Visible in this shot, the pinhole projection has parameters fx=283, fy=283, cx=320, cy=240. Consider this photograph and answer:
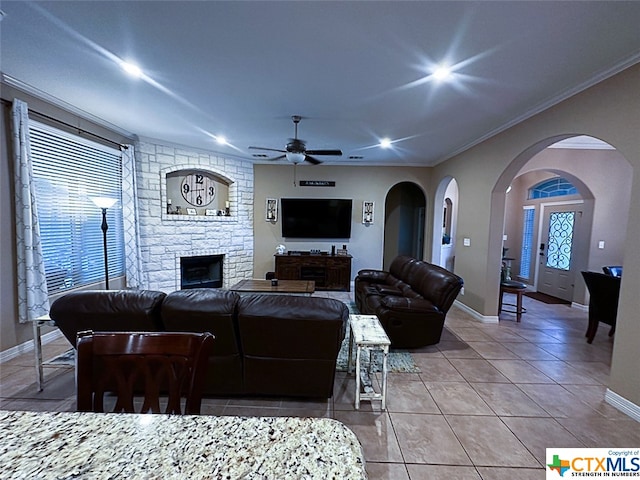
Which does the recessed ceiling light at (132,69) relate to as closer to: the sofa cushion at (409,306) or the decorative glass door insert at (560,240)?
the sofa cushion at (409,306)

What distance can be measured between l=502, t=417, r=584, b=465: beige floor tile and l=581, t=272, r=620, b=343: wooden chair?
188cm

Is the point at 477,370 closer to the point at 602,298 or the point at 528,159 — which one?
the point at 602,298

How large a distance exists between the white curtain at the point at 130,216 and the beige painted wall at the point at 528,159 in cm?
556

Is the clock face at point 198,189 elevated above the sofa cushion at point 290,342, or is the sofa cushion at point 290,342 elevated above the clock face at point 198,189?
the clock face at point 198,189

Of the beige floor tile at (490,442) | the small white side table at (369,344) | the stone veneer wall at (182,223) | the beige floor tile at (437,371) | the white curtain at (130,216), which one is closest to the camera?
the beige floor tile at (490,442)

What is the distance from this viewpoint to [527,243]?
6555 mm

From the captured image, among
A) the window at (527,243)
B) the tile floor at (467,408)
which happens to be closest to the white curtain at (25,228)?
the tile floor at (467,408)

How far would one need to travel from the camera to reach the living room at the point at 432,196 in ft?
7.50

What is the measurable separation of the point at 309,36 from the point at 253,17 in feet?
1.39

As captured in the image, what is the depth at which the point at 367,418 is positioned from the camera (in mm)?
2150

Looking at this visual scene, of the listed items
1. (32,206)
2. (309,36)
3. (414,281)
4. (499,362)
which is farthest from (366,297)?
(32,206)

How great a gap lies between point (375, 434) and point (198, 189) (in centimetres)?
549

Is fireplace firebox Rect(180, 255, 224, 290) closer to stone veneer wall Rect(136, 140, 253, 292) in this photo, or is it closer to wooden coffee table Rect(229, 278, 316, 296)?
stone veneer wall Rect(136, 140, 253, 292)

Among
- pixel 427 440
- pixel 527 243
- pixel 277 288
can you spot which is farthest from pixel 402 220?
pixel 427 440
